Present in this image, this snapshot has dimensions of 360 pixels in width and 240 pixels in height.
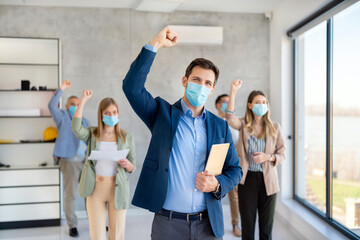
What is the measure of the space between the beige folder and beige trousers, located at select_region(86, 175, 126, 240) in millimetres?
1646

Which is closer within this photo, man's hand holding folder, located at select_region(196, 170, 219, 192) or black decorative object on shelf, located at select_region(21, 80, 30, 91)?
man's hand holding folder, located at select_region(196, 170, 219, 192)

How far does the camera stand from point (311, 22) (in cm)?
438

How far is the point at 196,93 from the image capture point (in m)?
1.94

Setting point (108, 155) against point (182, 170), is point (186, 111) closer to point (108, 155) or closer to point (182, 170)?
point (182, 170)

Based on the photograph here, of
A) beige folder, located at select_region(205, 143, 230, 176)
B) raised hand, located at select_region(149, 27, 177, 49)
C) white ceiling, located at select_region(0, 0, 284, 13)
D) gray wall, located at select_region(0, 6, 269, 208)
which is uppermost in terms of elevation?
white ceiling, located at select_region(0, 0, 284, 13)

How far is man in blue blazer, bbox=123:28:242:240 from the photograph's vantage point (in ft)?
5.98

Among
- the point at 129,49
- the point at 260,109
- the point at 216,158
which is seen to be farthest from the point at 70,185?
the point at 216,158

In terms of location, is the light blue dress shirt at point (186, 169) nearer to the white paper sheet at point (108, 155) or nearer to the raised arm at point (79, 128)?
the white paper sheet at point (108, 155)

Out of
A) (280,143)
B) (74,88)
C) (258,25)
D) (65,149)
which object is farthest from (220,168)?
(258,25)

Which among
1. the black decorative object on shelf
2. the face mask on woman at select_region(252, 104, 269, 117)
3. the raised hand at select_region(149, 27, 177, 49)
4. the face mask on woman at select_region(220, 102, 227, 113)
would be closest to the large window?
the face mask on woman at select_region(252, 104, 269, 117)

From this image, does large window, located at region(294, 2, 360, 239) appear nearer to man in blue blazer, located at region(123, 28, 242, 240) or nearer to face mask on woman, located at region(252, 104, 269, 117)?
face mask on woman, located at region(252, 104, 269, 117)

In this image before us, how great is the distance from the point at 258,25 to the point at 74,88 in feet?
9.69

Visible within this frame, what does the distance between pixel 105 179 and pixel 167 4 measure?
278 cm

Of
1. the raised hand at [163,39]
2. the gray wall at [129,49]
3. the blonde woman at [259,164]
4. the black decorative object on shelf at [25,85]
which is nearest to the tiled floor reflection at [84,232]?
the gray wall at [129,49]
